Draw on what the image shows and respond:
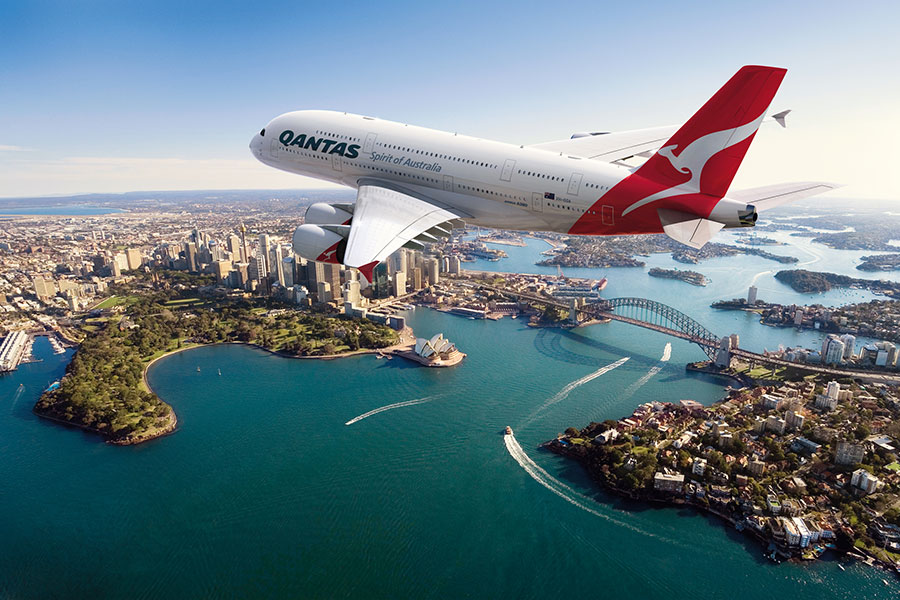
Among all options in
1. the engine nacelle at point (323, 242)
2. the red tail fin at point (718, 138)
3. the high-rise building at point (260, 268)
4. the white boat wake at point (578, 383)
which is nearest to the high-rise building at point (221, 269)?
the high-rise building at point (260, 268)

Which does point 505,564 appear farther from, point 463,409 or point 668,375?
point 668,375

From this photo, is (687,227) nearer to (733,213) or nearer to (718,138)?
(733,213)

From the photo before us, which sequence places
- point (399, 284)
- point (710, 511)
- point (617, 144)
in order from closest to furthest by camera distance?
point (617, 144)
point (710, 511)
point (399, 284)

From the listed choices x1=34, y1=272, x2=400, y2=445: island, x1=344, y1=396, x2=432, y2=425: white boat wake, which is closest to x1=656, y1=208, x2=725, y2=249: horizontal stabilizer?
x1=344, y1=396, x2=432, y2=425: white boat wake

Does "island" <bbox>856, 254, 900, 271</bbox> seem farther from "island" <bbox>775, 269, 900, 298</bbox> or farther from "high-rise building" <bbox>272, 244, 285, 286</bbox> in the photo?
"high-rise building" <bbox>272, 244, 285, 286</bbox>

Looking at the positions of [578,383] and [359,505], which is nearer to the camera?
[359,505]

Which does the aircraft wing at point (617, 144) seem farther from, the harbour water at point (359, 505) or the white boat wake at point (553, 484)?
the white boat wake at point (553, 484)

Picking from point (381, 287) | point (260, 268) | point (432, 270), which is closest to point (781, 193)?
point (381, 287)
